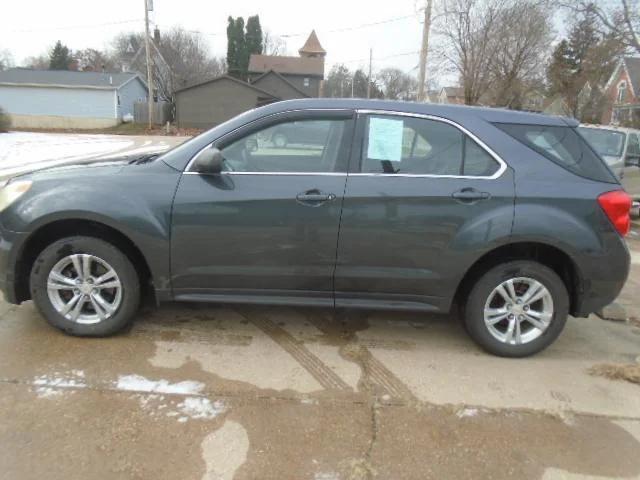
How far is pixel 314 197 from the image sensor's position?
337 cm

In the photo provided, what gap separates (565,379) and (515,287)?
0.69 m

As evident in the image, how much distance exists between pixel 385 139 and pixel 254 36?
7293 cm

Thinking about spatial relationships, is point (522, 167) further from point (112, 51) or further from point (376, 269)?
point (112, 51)

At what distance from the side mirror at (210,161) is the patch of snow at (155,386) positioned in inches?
54.4

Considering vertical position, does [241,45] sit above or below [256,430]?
above

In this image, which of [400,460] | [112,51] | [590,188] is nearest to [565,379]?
[590,188]

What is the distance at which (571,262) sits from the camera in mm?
3479

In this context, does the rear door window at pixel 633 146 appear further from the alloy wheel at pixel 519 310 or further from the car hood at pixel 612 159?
the alloy wheel at pixel 519 310

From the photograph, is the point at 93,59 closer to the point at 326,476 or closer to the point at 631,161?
the point at 631,161

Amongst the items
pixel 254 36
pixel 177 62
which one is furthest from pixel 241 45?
pixel 177 62

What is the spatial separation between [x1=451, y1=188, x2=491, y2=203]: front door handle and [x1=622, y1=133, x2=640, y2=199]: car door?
765 centimetres

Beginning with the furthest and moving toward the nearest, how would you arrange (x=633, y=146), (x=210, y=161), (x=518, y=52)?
(x=518, y=52), (x=633, y=146), (x=210, y=161)

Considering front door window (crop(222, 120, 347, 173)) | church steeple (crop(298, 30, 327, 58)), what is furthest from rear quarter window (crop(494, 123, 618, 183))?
church steeple (crop(298, 30, 327, 58))

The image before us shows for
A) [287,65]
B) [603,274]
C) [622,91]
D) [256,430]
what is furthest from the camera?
[287,65]
